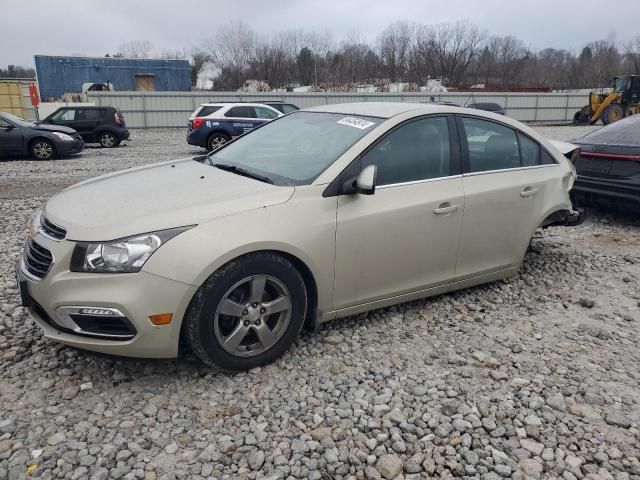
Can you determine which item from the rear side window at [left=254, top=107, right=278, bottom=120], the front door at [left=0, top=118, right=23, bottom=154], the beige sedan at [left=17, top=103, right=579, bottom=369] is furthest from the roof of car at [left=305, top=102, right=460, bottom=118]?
the rear side window at [left=254, top=107, right=278, bottom=120]

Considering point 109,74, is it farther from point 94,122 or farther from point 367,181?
point 367,181

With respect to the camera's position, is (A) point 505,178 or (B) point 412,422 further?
(A) point 505,178

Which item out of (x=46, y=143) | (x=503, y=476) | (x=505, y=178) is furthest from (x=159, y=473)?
(x=46, y=143)

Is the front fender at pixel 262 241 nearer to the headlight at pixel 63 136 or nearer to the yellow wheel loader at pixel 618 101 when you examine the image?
the headlight at pixel 63 136

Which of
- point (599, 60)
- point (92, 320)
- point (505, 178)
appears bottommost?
point (92, 320)

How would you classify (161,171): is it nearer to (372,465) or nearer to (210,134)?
(372,465)

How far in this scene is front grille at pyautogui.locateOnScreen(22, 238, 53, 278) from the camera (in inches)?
113

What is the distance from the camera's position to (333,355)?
3.44 metres

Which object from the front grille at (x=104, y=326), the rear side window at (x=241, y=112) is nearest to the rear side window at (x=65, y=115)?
the rear side window at (x=241, y=112)

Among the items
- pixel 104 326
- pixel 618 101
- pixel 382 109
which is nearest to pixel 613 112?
pixel 618 101

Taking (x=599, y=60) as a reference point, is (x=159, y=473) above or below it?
below

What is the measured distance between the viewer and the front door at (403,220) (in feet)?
11.1

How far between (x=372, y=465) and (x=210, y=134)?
13882 millimetres

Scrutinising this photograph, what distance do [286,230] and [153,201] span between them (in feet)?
2.70
